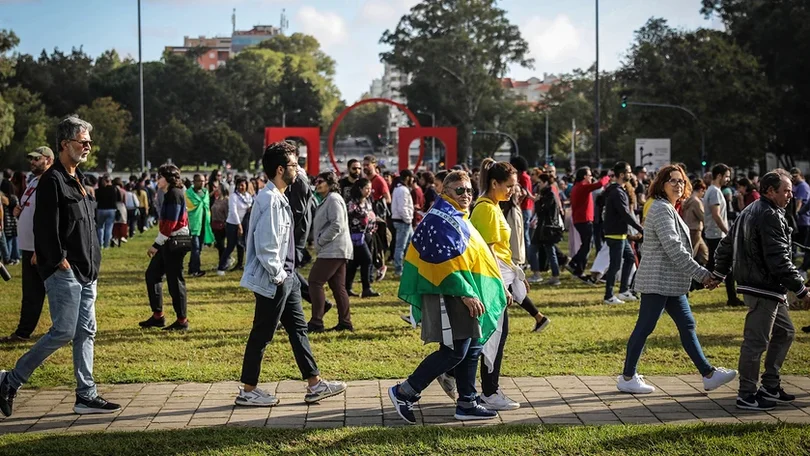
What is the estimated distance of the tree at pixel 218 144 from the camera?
87438 mm

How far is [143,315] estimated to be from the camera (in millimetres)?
12133

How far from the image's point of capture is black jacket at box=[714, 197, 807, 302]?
6816 mm

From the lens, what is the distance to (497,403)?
6980mm

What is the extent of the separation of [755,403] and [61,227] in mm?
4890

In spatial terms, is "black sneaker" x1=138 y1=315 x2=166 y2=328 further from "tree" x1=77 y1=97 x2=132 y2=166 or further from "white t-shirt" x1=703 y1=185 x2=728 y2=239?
"tree" x1=77 y1=97 x2=132 y2=166

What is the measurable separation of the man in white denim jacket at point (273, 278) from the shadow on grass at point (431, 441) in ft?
2.44

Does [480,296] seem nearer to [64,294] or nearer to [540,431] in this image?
[540,431]

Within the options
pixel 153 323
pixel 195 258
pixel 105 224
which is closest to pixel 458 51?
pixel 105 224

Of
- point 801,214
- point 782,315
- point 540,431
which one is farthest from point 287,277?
point 801,214

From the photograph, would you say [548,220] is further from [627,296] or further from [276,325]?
[276,325]

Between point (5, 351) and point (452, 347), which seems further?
point (5, 351)

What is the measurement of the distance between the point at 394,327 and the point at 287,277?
4101mm

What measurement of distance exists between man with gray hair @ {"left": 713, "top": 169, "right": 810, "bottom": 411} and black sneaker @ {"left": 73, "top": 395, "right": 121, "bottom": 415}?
4389 millimetres

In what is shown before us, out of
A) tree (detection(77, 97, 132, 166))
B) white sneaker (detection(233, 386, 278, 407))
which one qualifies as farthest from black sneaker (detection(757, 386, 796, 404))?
tree (detection(77, 97, 132, 166))
